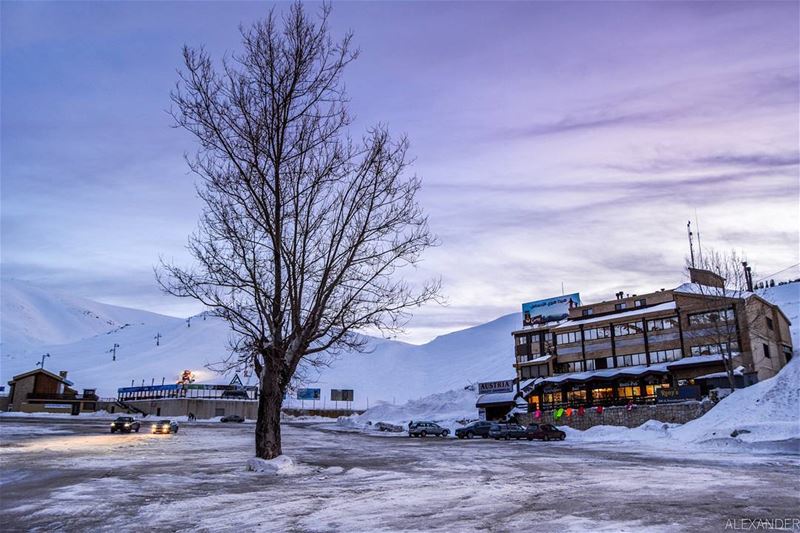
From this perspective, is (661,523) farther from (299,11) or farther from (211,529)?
(299,11)

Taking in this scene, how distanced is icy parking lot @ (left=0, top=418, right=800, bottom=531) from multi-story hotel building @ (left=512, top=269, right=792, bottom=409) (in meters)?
39.6

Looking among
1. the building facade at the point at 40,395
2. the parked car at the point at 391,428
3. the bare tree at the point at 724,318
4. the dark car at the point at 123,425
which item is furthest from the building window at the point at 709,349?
the building facade at the point at 40,395

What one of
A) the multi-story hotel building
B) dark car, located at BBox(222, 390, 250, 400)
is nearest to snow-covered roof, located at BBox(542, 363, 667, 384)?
the multi-story hotel building

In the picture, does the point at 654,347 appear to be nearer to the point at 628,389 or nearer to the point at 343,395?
the point at 628,389

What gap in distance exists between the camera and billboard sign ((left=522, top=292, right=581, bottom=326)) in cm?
9544

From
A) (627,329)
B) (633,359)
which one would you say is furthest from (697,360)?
(627,329)

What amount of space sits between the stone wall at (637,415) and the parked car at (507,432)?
28.0ft

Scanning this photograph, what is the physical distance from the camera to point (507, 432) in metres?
48.2

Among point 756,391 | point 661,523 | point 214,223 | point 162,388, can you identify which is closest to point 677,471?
point 661,523

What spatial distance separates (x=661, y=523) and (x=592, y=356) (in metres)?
67.0

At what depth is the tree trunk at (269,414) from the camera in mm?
18922

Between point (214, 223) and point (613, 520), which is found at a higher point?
point (214, 223)

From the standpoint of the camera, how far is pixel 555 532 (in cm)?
866

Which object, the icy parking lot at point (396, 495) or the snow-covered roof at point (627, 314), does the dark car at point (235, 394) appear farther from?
the icy parking lot at point (396, 495)
